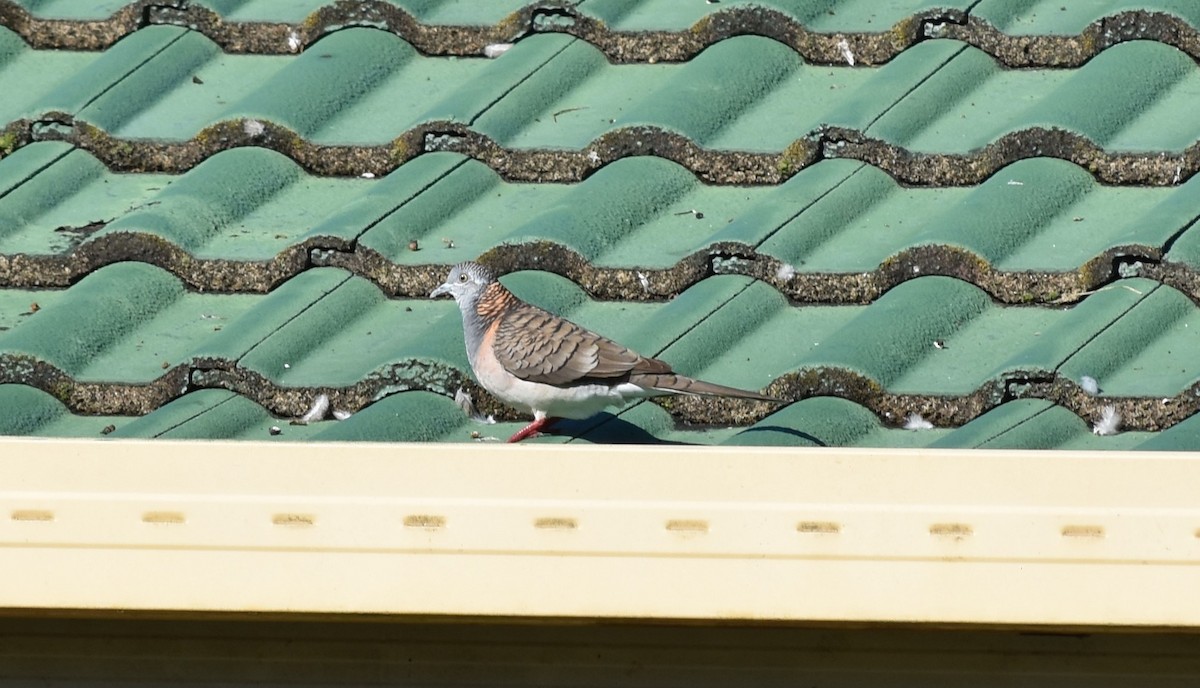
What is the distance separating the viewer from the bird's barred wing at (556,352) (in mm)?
3451

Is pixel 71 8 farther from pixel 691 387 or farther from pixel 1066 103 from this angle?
pixel 1066 103

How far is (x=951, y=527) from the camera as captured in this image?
2371 mm

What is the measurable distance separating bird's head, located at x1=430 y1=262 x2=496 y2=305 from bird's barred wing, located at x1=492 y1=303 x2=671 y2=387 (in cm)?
14

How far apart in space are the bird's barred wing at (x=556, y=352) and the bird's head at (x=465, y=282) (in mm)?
136

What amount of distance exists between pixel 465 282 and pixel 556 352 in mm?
529

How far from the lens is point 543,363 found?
13.3 feet

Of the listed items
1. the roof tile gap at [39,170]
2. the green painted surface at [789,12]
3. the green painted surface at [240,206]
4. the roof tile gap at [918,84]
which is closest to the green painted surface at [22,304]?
the green painted surface at [240,206]

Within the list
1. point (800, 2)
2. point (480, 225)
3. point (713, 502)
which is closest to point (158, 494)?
point (713, 502)

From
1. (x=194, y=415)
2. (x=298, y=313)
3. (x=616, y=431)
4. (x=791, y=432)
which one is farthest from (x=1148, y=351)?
(x=194, y=415)

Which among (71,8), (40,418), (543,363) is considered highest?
(71,8)

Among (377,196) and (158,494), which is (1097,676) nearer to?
(158,494)

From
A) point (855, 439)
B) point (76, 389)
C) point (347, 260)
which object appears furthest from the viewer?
point (347, 260)

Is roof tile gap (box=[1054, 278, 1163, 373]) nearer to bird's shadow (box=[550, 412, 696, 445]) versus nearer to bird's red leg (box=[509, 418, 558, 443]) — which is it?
bird's shadow (box=[550, 412, 696, 445])

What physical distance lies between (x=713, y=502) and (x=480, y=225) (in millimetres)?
1368
